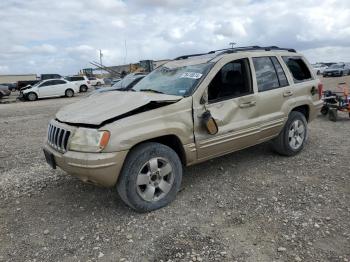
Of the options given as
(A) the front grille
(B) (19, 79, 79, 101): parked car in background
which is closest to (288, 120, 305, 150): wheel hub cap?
(A) the front grille

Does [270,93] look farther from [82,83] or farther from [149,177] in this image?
[82,83]

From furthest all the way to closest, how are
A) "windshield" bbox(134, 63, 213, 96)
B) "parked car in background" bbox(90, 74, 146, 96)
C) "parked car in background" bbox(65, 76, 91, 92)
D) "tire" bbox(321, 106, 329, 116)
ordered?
"parked car in background" bbox(65, 76, 91, 92)
"tire" bbox(321, 106, 329, 116)
"parked car in background" bbox(90, 74, 146, 96)
"windshield" bbox(134, 63, 213, 96)

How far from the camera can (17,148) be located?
7430 mm

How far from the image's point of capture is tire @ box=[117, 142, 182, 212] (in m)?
3.77

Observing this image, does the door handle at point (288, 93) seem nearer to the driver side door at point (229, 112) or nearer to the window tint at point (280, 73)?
the window tint at point (280, 73)

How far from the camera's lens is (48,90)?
84.7ft

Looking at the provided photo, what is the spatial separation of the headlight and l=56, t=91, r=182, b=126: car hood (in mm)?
95

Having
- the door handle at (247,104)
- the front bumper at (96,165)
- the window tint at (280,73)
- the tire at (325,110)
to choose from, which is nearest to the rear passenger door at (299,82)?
the window tint at (280,73)

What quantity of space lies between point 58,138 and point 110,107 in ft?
2.30

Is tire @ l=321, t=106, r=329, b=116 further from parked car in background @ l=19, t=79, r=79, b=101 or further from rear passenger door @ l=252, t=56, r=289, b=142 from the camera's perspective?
parked car in background @ l=19, t=79, r=79, b=101

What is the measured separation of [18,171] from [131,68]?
36973mm

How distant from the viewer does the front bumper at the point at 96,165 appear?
3.55 meters

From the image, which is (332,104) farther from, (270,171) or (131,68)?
(131,68)

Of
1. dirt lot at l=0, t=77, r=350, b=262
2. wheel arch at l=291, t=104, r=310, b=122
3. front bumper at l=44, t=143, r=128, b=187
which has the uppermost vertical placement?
wheel arch at l=291, t=104, r=310, b=122
